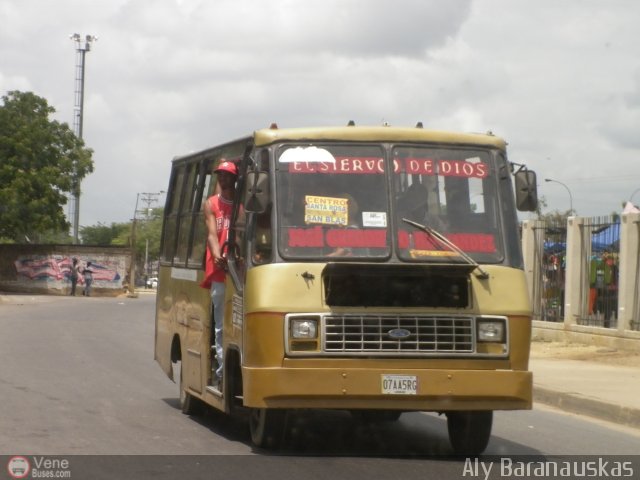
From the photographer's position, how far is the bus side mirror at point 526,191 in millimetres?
9156

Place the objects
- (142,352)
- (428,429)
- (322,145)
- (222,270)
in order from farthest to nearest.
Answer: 1. (142,352)
2. (428,429)
3. (222,270)
4. (322,145)

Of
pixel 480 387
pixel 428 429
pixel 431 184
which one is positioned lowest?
pixel 428 429

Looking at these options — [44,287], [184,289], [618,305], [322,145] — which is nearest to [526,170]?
[322,145]

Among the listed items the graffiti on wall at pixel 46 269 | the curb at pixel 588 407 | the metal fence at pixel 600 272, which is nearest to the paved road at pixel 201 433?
the curb at pixel 588 407

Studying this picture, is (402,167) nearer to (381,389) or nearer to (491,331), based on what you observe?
(491,331)

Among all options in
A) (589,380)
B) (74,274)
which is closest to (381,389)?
(589,380)

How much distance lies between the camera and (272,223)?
28.5ft

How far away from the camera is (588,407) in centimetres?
1309

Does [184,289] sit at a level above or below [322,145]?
below

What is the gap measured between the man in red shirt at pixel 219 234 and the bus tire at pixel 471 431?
2.10 m

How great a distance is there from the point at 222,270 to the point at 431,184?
2.02 meters

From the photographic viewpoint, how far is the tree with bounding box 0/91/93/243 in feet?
176

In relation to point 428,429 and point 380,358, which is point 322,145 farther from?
point 428,429

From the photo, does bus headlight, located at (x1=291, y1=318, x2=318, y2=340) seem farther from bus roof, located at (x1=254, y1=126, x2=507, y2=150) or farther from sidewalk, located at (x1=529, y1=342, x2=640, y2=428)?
sidewalk, located at (x1=529, y1=342, x2=640, y2=428)
